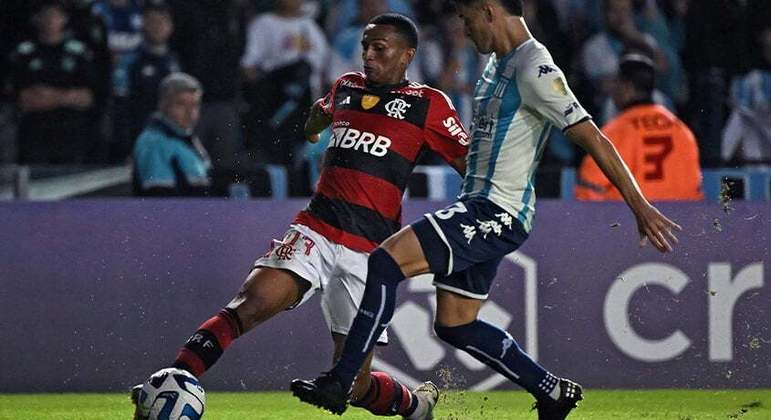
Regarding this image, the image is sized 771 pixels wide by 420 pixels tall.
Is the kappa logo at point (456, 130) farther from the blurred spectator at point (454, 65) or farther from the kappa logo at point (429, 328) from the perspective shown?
the blurred spectator at point (454, 65)

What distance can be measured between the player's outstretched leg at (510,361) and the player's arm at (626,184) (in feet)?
2.83

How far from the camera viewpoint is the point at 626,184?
6738 mm

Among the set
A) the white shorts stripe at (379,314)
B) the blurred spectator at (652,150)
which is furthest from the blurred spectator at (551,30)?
the white shorts stripe at (379,314)

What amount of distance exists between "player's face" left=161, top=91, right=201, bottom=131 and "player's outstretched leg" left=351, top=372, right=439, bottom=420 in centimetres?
413

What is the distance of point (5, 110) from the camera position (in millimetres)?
12984

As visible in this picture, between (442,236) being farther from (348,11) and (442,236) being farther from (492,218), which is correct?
(348,11)

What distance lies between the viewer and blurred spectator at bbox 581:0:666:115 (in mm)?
13812

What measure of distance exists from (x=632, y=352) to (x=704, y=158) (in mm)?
3475

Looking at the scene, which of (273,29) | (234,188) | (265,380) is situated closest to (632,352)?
(265,380)

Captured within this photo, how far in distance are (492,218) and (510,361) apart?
26.6 inches

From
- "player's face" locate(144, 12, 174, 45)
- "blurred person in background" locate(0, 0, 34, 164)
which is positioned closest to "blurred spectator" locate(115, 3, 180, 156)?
"player's face" locate(144, 12, 174, 45)

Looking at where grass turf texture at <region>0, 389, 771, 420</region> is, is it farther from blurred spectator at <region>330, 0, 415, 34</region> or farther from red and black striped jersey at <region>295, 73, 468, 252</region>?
blurred spectator at <region>330, 0, 415, 34</region>

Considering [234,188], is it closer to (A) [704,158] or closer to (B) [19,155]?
(B) [19,155]

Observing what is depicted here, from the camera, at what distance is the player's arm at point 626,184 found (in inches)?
263
